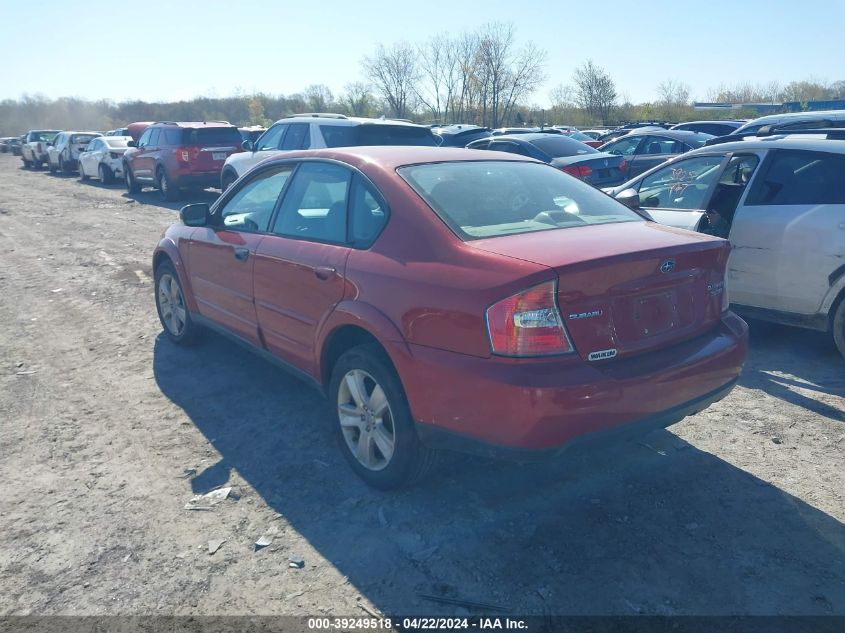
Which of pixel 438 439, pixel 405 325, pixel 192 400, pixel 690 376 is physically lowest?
pixel 192 400

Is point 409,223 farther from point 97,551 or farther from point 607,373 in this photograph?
point 97,551

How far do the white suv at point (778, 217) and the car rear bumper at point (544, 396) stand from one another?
2.09m

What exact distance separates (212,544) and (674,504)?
2244mm

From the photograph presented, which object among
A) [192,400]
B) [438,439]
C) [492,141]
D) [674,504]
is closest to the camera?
[438,439]

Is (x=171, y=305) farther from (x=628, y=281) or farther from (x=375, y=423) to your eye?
(x=628, y=281)

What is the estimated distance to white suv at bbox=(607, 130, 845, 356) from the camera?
17.1ft

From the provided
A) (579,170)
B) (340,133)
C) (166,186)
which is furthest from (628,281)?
(166,186)

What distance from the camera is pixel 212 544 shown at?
3289 millimetres

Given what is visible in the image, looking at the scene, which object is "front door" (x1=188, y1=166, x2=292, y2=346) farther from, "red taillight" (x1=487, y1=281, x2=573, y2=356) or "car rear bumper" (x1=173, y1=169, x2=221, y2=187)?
"car rear bumper" (x1=173, y1=169, x2=221, y2=187)

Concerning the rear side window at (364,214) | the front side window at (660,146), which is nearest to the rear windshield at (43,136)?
the front side window at (660,146)

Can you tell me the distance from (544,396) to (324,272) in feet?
5.09

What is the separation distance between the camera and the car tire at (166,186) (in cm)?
1698

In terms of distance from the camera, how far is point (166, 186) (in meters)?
17.2

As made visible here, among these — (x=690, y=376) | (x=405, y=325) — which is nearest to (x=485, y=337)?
(x=405, y=325)
